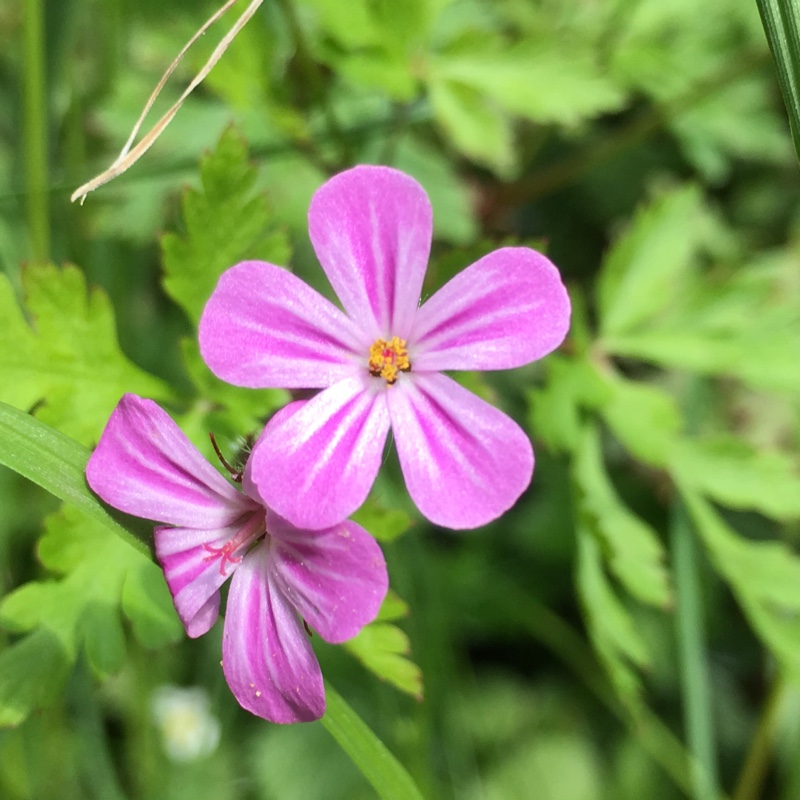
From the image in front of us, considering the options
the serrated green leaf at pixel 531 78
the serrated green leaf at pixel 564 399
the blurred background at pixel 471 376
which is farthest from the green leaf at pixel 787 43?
the serrated green leaf at pixel 531 78

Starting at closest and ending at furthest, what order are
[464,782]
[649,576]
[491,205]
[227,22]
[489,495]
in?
1. [489,495]
2. [649,576]
3. [227,22]
4. [464,782]
5. [491,205]

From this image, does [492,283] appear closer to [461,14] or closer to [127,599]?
[127,599]

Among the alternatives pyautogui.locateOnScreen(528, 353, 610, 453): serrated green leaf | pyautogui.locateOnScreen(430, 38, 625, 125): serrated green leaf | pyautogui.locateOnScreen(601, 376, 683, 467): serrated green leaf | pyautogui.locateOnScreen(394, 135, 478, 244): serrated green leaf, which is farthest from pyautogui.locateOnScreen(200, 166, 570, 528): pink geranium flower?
pyautogui.locateOnScreen(394, 135, 478, 244): serrated green leaf

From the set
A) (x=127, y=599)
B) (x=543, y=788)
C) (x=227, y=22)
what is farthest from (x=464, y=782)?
(x=227, y=22)

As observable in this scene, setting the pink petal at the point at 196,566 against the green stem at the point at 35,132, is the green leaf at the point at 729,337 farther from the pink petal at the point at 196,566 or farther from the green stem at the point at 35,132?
the green stem at the point at 35,132

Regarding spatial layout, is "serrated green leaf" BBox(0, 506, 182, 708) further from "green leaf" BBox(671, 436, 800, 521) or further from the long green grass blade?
"green leaf" BBox(671, 436, 800, 521)

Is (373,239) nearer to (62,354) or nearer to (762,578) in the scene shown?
(62,354)
